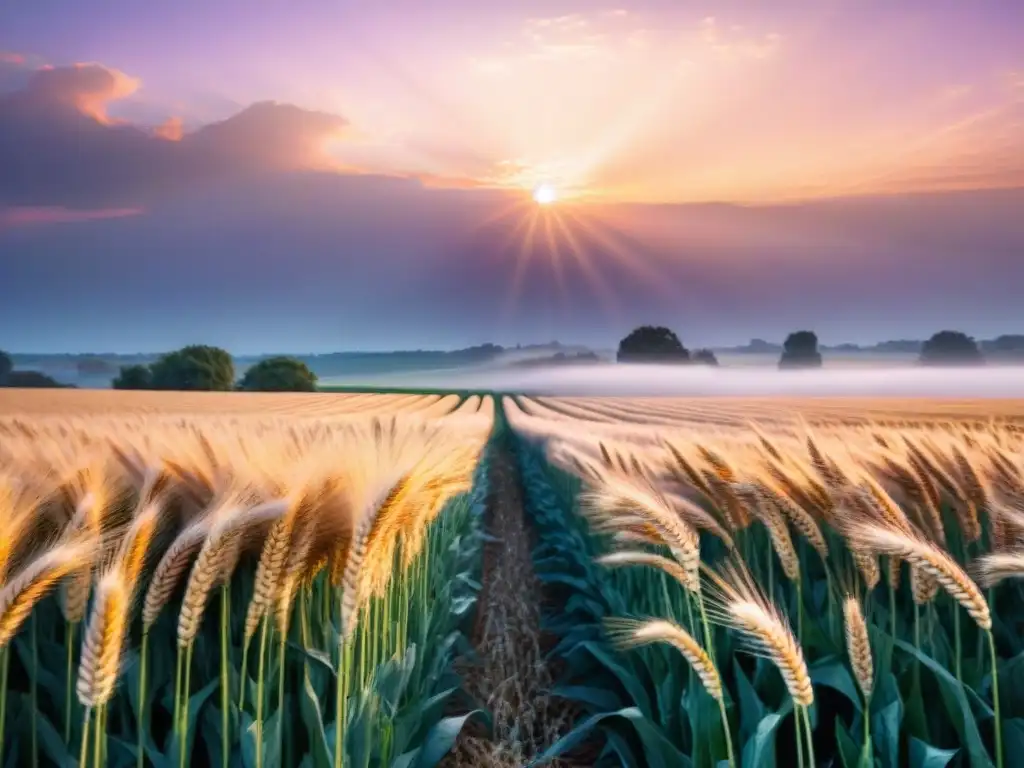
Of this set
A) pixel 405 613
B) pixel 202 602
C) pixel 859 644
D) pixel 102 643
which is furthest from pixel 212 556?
pixel 405 613

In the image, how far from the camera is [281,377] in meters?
53.3

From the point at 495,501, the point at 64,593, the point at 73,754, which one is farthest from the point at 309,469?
the point at 495,501

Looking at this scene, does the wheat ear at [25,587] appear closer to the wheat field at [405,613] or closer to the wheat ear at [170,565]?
the wheat field at [405,613]

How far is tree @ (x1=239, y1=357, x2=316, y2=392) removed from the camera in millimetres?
52625

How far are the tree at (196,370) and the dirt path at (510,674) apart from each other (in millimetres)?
42252

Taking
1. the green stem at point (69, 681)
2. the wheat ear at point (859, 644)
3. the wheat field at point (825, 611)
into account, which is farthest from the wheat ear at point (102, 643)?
the wheat ear at point (859, 644)

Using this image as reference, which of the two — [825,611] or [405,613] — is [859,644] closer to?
[825,611]

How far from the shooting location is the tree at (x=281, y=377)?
2072 inches

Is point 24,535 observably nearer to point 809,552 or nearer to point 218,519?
point 218,519

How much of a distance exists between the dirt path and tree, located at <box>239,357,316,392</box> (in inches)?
1820

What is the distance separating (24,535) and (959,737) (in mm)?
3011

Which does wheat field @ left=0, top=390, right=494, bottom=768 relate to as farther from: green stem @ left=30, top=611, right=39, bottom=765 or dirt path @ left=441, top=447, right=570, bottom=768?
dirt path @ left=441, top=447, right=570, bottom=768

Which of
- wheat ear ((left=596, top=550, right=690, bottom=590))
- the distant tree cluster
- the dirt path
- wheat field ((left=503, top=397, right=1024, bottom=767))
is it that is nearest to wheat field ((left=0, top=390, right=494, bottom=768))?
wheat ear ((left=596, top=550, right=690, bottom=590))

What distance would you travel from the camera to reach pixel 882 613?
9.78 feet
